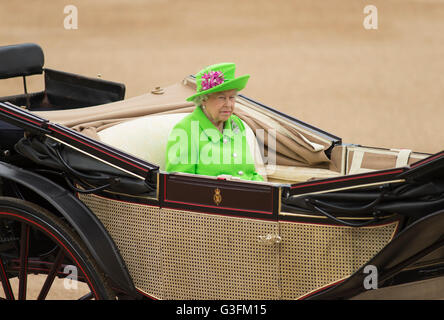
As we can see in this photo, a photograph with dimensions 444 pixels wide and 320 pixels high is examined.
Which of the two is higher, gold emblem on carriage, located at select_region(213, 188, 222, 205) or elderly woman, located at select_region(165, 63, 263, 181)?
elderly woman, located at select_region(165, 63, 263, 181)

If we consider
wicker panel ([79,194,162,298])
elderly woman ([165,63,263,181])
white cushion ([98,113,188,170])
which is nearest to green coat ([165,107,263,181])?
elderly woman ([165,63,263,181])

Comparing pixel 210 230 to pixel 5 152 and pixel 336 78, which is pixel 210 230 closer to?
pixel 5 152

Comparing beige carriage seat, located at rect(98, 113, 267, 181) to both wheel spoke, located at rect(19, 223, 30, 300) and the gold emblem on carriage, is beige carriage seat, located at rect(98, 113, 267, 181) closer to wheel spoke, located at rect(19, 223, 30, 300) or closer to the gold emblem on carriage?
wheel spoke, located at rect(19, 223, 30, 300)

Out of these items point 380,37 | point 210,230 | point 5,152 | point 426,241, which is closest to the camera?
point 426,241

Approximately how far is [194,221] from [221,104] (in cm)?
58

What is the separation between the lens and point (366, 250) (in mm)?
2752

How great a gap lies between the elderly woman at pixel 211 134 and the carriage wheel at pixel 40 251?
50 centimetres

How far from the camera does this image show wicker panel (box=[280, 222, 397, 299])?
2742mm

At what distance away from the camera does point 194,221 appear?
2977 millimetres

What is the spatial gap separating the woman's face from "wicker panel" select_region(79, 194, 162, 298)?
539 millimetres

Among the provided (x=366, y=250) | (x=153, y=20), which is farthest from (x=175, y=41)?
(x=366, y=250)

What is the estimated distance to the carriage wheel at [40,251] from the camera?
3.09 m

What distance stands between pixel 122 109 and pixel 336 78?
13.3 feet

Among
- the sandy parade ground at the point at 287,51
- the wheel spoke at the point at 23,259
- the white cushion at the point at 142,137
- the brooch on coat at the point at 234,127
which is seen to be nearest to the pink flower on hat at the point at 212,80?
the brooch on coat at the point at 234,127
